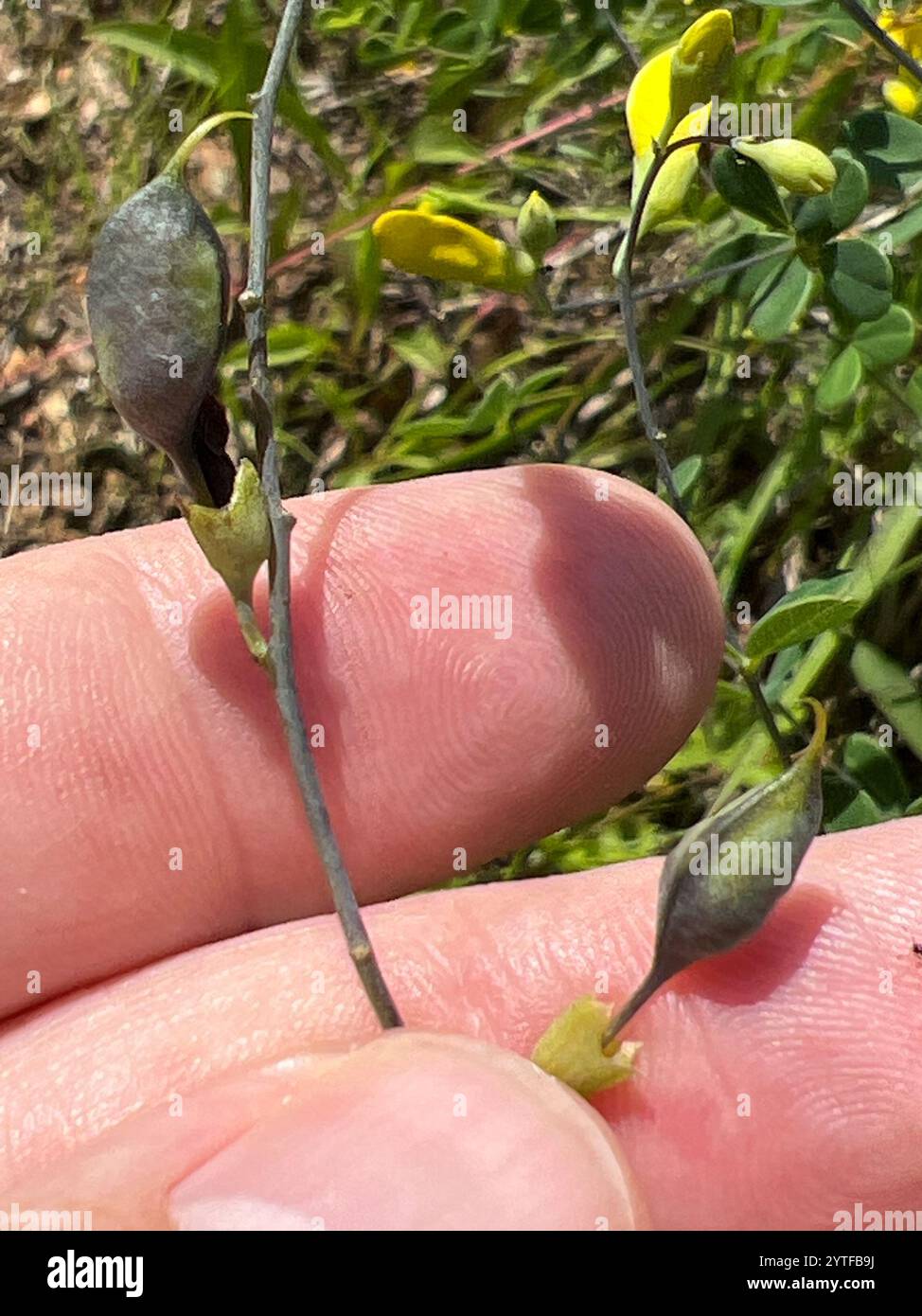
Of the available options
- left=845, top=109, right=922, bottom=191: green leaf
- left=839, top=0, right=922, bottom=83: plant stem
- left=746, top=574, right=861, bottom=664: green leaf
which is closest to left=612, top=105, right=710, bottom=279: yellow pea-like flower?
left=839, top=0, right=922, bottom=83: plant stem

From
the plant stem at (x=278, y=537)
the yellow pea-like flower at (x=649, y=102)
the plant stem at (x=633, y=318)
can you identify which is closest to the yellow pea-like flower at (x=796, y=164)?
the plant stem at (x=633, y=318)

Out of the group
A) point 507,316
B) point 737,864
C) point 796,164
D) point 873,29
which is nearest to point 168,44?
point 507,316

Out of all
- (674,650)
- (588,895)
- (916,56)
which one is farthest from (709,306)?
(588,895)

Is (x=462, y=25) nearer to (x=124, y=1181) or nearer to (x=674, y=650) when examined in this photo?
(x=674, y=650)

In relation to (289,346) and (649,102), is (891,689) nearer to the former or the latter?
(649,102)

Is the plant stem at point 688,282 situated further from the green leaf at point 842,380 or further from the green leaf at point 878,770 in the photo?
the green leaf at point 878,770

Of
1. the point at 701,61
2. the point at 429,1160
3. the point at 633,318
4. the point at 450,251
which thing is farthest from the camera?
the point at 633,318
